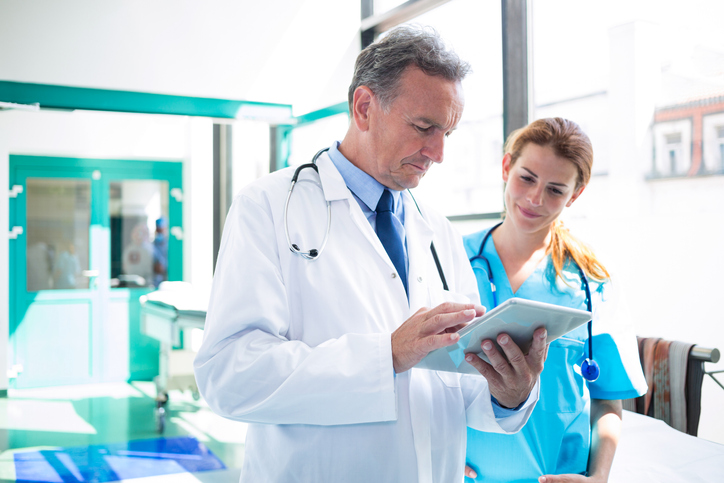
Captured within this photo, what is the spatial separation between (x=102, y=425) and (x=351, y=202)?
396 cm

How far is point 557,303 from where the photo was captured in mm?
1418

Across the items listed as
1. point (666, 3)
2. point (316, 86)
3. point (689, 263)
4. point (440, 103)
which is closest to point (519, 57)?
point (666, 3)

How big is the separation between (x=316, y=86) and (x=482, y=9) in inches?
48.8

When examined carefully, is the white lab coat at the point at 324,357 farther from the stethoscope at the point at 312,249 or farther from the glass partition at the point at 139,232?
the glass partition at the point at 139,232

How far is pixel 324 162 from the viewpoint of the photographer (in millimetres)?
1245

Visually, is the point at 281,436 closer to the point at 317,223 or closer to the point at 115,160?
the point at 317,223

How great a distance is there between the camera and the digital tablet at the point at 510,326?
32.2 inches

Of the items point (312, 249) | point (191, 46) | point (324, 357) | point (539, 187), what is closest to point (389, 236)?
point (312, 249)

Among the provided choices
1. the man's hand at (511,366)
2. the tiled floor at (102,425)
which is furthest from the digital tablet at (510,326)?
the tiled floor at (102,425)

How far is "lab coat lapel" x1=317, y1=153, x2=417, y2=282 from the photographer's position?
3.82ft

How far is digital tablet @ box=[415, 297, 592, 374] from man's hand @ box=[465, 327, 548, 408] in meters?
0.01

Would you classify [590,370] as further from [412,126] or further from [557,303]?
[412,126]

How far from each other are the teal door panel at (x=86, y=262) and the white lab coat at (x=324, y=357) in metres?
5.10

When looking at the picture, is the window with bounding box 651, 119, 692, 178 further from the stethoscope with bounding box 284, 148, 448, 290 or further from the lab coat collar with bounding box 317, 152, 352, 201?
the lab coat collar with bounding box 317, 152, 352, 201
